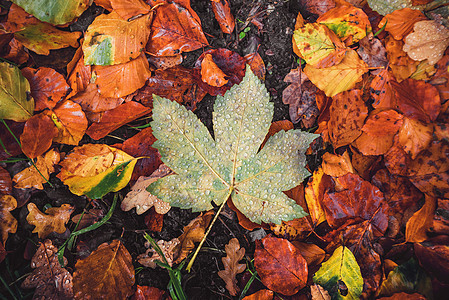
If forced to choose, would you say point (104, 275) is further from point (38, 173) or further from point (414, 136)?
point (414, 136)

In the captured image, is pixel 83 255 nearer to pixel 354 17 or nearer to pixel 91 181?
pixel 91 181

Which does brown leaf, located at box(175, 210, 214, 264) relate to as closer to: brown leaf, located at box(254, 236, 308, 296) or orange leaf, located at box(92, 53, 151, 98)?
brown leaf, located at box(254, 236, 308, 296)

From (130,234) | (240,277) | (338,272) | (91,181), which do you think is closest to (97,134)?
(91,181)

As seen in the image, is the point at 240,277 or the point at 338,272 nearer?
the point at 338,272

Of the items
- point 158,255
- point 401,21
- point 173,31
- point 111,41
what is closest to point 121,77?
point 111,41

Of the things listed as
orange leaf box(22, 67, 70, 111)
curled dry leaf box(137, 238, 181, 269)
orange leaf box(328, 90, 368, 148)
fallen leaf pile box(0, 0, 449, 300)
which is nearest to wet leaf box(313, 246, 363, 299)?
fallen leaf pile box(0, 0, 449, 300)

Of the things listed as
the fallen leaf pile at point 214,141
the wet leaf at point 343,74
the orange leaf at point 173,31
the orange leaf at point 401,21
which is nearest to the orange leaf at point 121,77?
the fallen leaf pile at point 214,141
